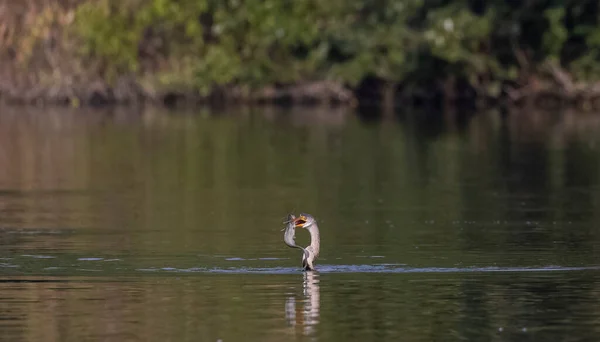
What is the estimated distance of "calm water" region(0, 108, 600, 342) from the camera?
1481 centimetres

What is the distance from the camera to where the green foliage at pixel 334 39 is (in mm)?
63281

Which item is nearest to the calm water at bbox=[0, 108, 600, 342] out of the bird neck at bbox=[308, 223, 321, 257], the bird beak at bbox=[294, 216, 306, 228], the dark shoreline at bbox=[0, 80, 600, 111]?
the bird neck at bbox=[308, 223, 321, 257]

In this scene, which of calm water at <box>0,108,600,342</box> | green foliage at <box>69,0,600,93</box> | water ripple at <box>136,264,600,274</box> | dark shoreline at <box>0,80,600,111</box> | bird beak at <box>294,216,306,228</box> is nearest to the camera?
calm water at <box>0,108,600,342</box>

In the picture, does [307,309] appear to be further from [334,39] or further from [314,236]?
[334,39]

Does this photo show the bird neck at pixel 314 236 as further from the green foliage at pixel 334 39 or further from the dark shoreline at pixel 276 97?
the dark shoreline at pixel 276 97

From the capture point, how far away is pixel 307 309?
1542 centimetres

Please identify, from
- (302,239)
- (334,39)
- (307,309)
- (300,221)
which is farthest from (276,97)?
(307,309)

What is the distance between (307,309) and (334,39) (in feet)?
173

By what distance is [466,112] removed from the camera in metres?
60.9

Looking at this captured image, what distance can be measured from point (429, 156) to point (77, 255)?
1842 centimetres

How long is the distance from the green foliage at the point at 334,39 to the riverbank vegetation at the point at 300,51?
5cm

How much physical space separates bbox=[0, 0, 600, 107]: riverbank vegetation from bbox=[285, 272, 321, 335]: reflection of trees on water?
149ft

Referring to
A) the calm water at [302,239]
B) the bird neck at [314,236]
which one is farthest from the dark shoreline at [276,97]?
the bird neck at [314,236]

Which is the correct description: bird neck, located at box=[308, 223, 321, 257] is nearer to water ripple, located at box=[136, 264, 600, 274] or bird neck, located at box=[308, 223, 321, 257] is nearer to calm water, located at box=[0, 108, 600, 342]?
calm water, located at box=[0, 108, 600, 342]
